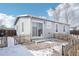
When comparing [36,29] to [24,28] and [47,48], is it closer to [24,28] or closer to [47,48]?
[24,28]

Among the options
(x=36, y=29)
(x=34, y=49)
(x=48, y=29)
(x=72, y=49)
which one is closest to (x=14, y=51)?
(x=34, y=49)

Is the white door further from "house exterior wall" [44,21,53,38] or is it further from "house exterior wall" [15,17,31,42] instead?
"house exterior wall" [44,21,53,38]

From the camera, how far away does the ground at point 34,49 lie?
1.93 m

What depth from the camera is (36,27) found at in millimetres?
1978

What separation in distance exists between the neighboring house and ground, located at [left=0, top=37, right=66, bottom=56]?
Answer: 0.36ft

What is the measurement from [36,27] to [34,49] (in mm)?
282

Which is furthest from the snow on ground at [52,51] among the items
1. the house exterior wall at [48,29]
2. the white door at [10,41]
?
the white door at [10,41]

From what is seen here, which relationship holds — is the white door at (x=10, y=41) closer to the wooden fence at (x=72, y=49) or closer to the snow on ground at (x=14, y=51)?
the snow on ground at (x=14, y=51)

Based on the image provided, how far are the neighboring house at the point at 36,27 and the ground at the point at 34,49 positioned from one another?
0.11 metres

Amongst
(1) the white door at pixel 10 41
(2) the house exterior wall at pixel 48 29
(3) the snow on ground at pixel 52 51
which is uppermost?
(2) the house exterior wall at pixel 48 29

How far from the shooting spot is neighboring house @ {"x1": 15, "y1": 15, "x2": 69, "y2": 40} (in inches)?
76.8

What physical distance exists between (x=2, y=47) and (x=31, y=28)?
442mm

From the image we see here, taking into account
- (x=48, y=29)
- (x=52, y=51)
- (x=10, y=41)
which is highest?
(x=48, y=29)

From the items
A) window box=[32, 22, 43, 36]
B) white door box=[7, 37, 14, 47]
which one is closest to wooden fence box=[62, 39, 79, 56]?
window box=[32, 22, 43, 36]
